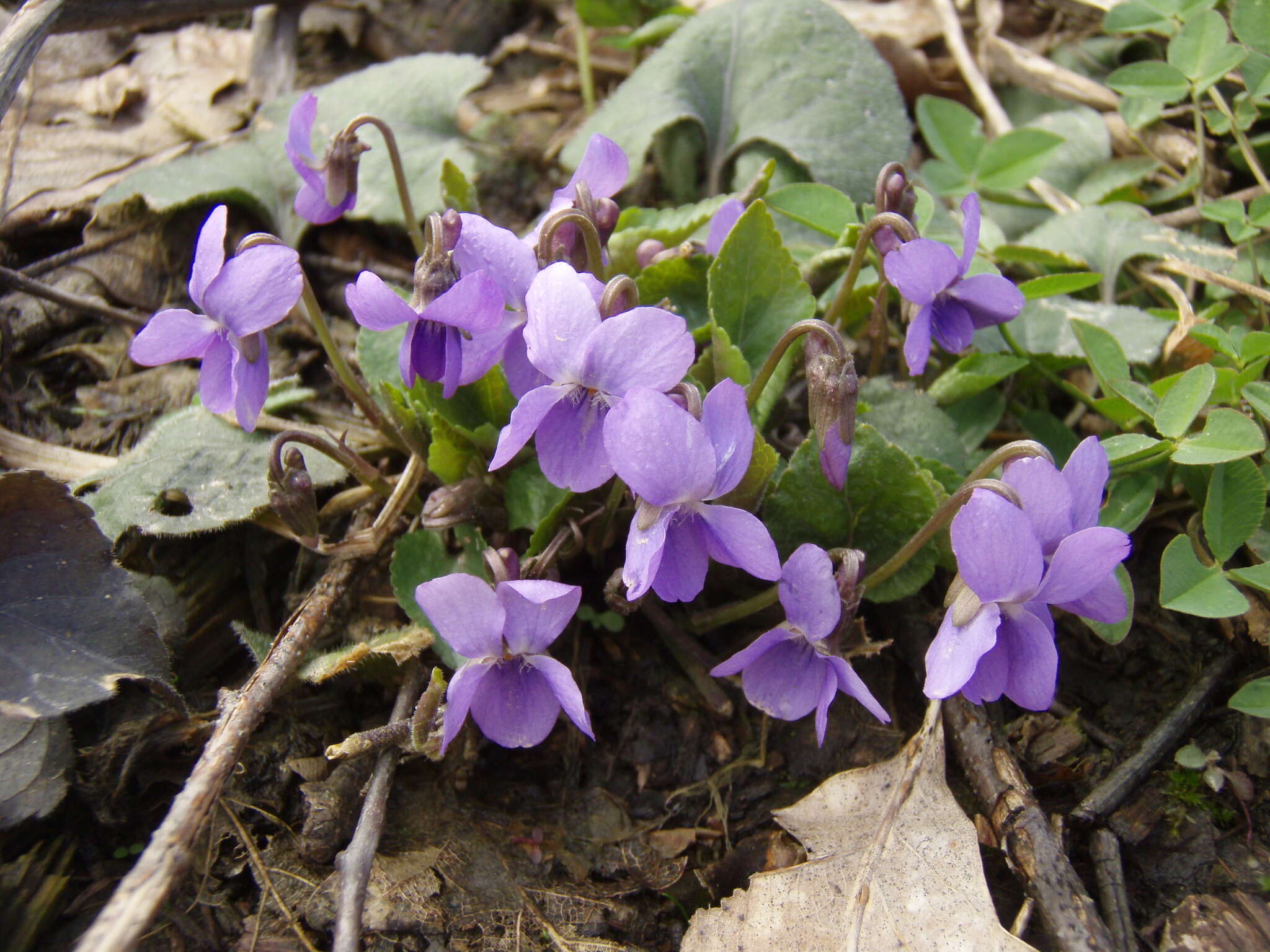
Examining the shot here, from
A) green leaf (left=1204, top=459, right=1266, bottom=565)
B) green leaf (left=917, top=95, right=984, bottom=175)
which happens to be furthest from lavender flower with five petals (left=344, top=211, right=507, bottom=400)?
green leaf (left=917, top=95, right=984, bottom=175)

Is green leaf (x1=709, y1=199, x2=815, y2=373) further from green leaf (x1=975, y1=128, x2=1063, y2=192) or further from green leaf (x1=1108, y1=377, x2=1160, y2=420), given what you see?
green leaf (x1=975, y1=128, x2=1063, y2=192)

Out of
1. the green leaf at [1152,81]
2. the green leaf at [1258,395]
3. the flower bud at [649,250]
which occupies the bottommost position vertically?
the green leaf at [1258,395]

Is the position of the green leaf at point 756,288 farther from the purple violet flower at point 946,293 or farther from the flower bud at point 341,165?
the flower bud at point 341,165

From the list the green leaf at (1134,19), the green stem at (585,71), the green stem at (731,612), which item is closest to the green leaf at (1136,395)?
the green stem at (731,612)

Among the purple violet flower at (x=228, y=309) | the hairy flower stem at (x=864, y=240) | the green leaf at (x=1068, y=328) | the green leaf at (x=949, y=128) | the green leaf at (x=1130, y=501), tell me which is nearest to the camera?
the purple violet flower at (x=228, y=309)

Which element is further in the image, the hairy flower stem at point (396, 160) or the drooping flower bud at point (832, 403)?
the hairy flower stem at point (396, 160)

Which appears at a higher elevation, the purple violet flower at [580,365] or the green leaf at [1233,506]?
the purple violet flower at [580,365]

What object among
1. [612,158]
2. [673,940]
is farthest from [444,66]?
[673,940]
